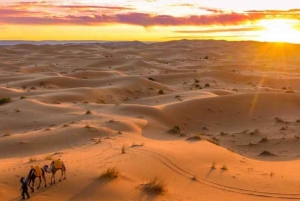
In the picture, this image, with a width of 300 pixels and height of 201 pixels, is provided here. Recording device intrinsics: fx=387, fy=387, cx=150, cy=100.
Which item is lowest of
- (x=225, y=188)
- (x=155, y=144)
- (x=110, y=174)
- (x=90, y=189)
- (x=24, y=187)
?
(x=155, y=144)

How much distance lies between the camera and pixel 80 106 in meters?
21.6

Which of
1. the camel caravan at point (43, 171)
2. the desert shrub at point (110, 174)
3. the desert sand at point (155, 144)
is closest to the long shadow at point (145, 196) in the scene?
the desert sand at point (155, 144)

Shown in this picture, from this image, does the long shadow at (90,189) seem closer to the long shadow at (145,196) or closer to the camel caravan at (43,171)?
the camel caravan at (43,171)

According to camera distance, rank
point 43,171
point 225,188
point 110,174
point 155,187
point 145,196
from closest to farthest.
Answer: point 43,171, point 145,196, point 155,187, point 110,174, point 225,188

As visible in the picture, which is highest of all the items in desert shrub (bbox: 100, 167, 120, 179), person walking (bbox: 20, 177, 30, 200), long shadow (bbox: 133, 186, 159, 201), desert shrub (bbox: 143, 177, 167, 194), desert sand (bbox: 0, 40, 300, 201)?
person walking (bbox: 20, 177, 30, 200)

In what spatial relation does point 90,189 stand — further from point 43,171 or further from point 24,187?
point 24,187

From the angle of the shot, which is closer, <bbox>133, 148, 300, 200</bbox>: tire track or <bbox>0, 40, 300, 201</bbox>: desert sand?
<bbox>0, 40, 300, 201</bbox>: desert sand

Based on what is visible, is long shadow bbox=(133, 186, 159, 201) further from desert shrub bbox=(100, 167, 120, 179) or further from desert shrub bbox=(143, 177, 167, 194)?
desert shrub bbox=(100, 167, 120, 179)

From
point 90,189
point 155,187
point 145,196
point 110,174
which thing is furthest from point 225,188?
point 90,189

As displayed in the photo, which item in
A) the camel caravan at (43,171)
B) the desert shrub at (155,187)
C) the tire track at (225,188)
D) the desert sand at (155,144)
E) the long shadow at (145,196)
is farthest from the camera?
the tire track at (225,188)

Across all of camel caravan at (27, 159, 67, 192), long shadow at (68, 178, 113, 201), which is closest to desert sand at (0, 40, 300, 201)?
long shadow at (68, 178, 113, 201)

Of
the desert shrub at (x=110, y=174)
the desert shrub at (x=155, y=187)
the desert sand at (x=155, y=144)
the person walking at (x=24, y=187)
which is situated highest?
the person walking at (x=24, y=187)

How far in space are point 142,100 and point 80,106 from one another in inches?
203

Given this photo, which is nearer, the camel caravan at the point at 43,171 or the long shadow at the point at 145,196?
the camel caravan at the point at 43,171
